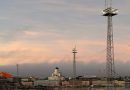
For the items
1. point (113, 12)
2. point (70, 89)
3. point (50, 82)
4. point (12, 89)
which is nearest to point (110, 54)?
point (113, 12)

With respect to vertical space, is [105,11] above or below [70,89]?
above

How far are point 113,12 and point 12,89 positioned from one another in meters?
48.2

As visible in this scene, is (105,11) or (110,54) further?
(105,11)

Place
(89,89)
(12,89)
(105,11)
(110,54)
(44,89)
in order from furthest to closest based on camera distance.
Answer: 1. (89,89)
2. (44,89)
3. (12,89)
4. (105,11)
5. (110,54)

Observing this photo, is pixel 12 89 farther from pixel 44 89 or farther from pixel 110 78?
pixel 110 78


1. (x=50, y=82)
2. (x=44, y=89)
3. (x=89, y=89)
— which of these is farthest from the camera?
(x=50, y=82)

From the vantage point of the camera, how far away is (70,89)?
443ft

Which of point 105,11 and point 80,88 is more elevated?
point 105,11

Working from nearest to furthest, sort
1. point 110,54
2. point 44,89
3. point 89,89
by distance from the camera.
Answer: point 110,54
point 44,89
point 89,89

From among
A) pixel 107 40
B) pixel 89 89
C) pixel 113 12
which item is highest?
pixel 113 12

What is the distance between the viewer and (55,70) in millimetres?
172625

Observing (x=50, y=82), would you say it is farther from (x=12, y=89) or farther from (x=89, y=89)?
(x=12, y=89)

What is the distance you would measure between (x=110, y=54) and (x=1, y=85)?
50916 millimetres

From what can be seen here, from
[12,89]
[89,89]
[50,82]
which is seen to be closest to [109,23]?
[12,89]
